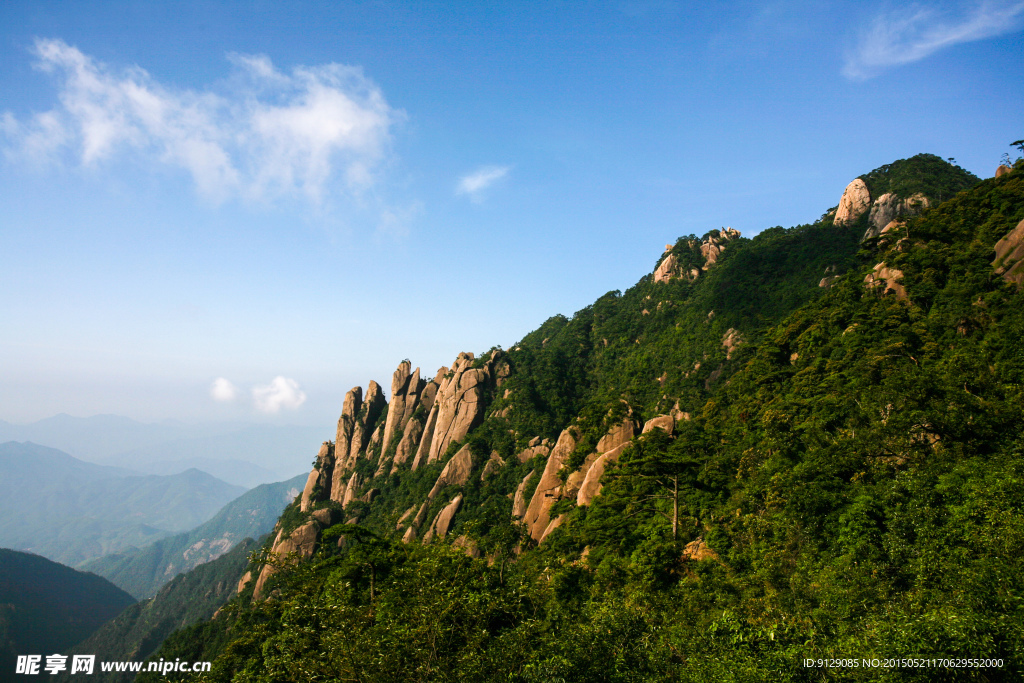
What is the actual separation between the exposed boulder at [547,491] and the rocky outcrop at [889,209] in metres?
50.7

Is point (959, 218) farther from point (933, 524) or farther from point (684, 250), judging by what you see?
point (684, 250)

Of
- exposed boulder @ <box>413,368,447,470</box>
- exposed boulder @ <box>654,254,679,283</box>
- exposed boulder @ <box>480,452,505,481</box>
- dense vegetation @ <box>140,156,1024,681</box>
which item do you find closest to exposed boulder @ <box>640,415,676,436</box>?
dense vegetation @ <box>140,156,1024,681</box>

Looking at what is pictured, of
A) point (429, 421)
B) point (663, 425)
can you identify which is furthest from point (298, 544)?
point (663, 425)

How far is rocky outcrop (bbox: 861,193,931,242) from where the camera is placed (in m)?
61.1

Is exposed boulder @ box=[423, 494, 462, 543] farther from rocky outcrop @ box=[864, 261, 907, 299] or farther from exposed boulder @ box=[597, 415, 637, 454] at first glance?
rocky outcrop @ box=[864, 261, 907, 299]

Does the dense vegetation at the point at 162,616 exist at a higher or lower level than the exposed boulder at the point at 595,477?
lower

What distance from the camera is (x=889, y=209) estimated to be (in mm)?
64812

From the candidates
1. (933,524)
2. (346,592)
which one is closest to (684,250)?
(933,524)

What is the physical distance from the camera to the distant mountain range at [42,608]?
142625 millimetres

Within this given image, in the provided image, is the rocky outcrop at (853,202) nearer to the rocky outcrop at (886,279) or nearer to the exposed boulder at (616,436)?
the rocky outcrop at (886,279)

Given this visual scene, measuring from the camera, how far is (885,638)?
43.9 feet

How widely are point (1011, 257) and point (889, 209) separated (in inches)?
1615

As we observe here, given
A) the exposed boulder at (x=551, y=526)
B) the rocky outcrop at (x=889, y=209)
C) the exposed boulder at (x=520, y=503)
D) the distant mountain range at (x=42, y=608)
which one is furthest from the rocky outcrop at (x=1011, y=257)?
the distant mountain range at (x=42, y=608)

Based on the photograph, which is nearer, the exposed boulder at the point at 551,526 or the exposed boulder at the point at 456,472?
the exposed boulder at the point at 551,526
